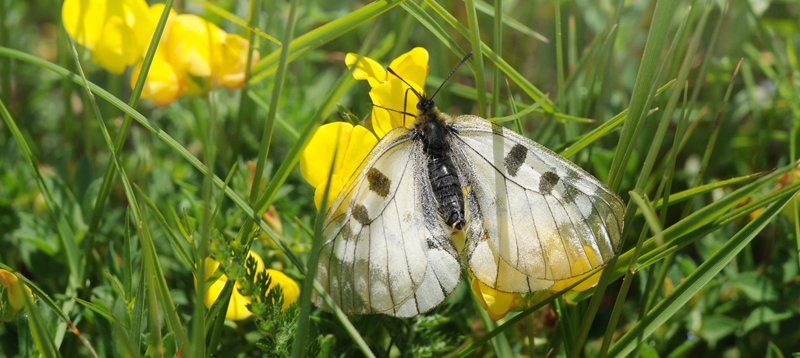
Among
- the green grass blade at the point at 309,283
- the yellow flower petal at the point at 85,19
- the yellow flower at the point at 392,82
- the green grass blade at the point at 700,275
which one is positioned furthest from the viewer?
the yellow flower petal at the point at 85,19

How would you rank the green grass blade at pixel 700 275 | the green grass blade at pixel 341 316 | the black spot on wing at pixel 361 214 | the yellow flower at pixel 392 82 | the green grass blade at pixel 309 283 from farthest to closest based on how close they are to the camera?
the yellow flower at pixel 392 82
the black spot on wing at pixel 361 214
the green grass blade at pixel 700 275
the green grass blade at pixel 341 316
the green grass blade at pixel 309 283

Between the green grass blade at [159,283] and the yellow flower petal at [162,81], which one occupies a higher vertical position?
the yellow flower petal at [162,81]

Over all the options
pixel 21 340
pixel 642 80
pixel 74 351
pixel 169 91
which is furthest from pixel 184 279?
pixel 642 80

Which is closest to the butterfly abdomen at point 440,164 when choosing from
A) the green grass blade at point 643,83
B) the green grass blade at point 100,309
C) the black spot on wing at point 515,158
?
the black spot on wing at point 515,158

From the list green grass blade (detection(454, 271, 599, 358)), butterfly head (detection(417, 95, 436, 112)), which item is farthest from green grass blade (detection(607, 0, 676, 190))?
butterfly head (detection(417, 95, 436, 112))

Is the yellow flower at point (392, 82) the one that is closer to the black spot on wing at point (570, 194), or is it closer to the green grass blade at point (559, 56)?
the green grass blade at point (559, 56)

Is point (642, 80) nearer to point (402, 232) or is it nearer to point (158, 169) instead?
point (402, 232)

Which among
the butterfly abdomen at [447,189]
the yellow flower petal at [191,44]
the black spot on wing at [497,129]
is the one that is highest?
the yellow flower petal at [191,44]
